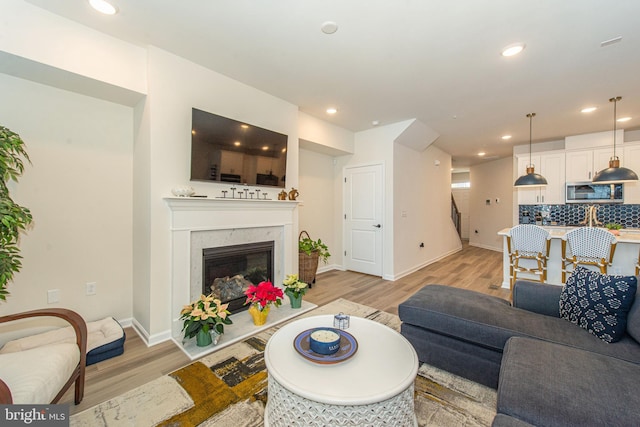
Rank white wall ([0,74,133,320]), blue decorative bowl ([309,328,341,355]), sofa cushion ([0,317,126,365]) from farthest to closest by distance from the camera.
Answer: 1. white wall ([0,74,133,320])
2. sofa cushion ([0,317,126,365])
3. blue decorative bowl ([309,328,341,355])

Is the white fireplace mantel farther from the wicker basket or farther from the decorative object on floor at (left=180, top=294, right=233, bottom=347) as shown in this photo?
the wicker basket

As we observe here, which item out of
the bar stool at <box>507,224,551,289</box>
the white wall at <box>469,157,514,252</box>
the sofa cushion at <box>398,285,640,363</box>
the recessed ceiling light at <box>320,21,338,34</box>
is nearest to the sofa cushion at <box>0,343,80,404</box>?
the sofa cushion at <box>398,285,640,363</box>

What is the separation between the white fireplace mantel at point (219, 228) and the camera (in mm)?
2615

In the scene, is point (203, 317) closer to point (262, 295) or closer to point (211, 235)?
point (262, 295)

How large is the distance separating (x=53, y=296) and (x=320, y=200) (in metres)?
3.84

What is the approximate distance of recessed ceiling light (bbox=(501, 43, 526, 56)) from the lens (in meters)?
2.41

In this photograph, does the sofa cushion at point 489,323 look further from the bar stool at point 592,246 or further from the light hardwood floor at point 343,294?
the bar stool at point 592,246

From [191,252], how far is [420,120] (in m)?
4.07

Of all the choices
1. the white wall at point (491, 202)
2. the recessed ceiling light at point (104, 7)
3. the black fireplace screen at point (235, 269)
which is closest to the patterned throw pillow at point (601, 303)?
the black fireplace screen at point (235, 269)

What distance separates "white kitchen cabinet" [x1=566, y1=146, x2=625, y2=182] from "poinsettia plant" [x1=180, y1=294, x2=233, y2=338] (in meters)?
6.62

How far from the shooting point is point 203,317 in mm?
2350

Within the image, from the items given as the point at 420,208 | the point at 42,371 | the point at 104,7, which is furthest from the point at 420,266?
the point at 104,7

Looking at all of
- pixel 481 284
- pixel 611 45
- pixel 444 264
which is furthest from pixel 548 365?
pixel 444 264

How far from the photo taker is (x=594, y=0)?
1896mm
